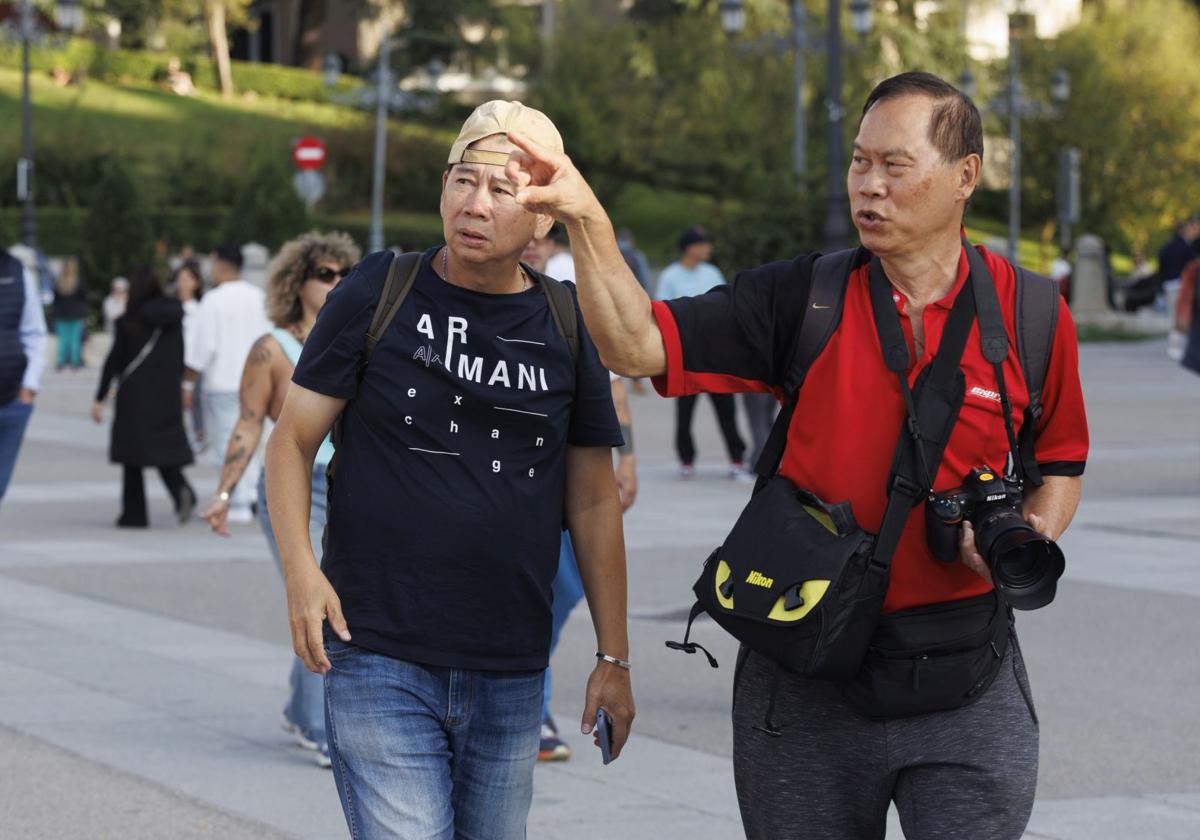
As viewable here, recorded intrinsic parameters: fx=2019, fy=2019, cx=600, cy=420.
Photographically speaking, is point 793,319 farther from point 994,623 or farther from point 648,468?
point 648,468

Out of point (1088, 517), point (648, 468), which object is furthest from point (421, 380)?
point (648, 468)

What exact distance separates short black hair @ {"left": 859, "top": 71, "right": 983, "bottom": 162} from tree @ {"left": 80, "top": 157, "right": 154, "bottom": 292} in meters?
37.6

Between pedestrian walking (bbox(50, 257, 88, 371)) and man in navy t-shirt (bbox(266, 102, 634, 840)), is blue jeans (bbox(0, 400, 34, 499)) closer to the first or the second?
man in navy t-shirt (bbox(266, 102, 634, 840))

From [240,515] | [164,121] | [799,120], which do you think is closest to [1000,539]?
[240,515]

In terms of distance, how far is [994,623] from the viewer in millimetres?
3254

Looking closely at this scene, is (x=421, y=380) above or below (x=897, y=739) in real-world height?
above

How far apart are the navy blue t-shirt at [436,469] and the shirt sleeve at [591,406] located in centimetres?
11

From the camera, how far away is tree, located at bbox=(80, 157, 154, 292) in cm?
3975

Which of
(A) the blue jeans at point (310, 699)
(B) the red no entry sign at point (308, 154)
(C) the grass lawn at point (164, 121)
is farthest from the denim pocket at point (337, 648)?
(C) the grass lawn at point (164, 121)

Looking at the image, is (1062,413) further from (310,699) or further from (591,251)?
(310,699)

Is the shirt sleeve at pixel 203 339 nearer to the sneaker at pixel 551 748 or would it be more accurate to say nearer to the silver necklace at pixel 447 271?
the sneaker at pixel 551 748

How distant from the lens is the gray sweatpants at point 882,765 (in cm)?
322

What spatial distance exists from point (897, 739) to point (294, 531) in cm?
114

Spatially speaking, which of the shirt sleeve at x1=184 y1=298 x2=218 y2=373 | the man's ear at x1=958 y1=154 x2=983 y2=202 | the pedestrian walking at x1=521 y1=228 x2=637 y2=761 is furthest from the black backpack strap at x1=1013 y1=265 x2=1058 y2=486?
the shirt sleeve at x1=184 y1=298 x2=218 y2=373
